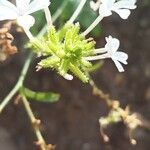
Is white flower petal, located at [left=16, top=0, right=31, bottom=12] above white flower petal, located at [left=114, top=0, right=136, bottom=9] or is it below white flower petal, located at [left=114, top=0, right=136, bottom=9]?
above

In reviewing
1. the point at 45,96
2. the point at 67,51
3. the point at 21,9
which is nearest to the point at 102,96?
the point at 45,96

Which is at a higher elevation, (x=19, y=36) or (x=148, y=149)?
(x=19, y=36)

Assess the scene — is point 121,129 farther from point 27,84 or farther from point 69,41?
point 69,41

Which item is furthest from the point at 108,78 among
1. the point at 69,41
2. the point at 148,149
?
the point at 69,41

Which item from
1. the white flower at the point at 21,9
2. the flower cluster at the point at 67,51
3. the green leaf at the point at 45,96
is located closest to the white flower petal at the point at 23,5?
the white flower at the point at 21,9

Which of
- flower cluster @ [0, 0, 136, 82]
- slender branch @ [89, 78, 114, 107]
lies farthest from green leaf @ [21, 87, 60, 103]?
flower cluster @ [0, 0, 136, 82]

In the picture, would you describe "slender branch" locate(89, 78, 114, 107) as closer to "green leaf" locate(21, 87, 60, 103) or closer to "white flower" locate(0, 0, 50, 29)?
"green leaf" locate(21, 87, 60, 103)

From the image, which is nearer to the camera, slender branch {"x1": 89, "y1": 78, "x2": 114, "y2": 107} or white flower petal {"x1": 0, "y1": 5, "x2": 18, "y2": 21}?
white flower petal {"x1": 0, "y1": 5, "x2": 18, "y2": 21}
